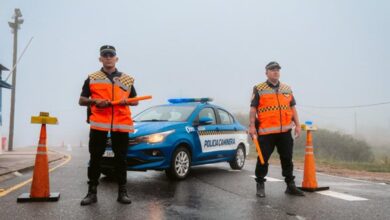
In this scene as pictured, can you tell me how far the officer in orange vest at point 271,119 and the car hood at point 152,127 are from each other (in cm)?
195

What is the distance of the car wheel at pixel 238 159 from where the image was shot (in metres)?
10.4

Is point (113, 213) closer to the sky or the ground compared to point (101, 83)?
closer to the ground

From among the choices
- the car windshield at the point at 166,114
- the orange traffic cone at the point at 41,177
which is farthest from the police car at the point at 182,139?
the orange traffic cone at the point at 41,177

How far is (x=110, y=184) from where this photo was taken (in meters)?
7.40

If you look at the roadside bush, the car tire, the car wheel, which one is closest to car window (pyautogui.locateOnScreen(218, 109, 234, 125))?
the car wheel

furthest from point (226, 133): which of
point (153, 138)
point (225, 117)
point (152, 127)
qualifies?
point (153, 138)

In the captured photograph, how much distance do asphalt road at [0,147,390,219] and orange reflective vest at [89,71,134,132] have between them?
1.04 m

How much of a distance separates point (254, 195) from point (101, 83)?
2943 millimetres

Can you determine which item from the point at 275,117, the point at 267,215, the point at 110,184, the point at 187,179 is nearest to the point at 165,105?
the point at 187,179

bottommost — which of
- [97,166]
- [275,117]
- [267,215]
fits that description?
[267,215]

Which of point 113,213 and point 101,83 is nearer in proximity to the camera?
point 113,213

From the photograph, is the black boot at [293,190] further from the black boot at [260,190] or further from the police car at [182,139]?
the police car at [182,139]

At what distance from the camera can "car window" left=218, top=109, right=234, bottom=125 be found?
10.1 m

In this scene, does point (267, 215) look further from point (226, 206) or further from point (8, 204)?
point (8, 204)
